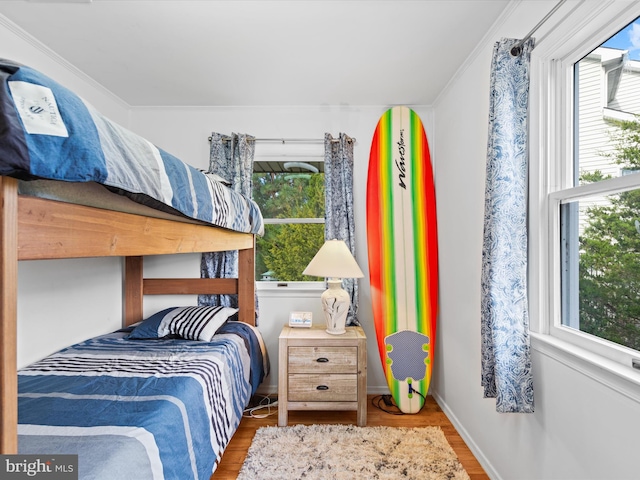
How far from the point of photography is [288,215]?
3016mm

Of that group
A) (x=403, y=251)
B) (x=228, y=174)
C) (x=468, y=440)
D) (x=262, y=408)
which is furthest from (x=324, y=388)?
(x=228, y=174)

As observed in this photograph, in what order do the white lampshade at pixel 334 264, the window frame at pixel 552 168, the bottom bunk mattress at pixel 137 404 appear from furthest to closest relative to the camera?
the white lampshade at pixel 334 264 → the window frame at pixel 552 168 → the bottom bunk mattress at pixel 137 404

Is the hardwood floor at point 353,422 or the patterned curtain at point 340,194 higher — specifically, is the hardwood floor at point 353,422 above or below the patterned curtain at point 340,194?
below

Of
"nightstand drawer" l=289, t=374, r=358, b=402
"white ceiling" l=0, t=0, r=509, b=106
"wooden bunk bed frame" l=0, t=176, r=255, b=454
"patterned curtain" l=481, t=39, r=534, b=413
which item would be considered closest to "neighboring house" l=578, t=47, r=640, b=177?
"patterned curtain" l=481, t=39, r=534, b=413

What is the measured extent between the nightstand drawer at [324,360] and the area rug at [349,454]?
35 cm

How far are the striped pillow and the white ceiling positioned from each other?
163cm

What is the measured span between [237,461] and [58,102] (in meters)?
1.94

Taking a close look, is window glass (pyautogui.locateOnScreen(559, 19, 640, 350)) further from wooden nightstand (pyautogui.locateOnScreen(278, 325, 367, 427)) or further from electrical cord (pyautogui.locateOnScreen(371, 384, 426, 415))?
electrical cord (pyautogui.locateOnScreen(371, 384, 426, 415))

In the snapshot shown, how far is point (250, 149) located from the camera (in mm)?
2869

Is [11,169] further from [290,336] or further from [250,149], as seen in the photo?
[250,149]

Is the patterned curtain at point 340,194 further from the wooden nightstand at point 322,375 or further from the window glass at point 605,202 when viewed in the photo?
the window glass at point 605,202

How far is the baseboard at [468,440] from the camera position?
181 cm

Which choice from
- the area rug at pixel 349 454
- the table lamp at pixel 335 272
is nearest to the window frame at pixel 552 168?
the area rug at pixel 349 454

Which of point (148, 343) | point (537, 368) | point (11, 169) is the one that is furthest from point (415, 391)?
point (11, 169)
